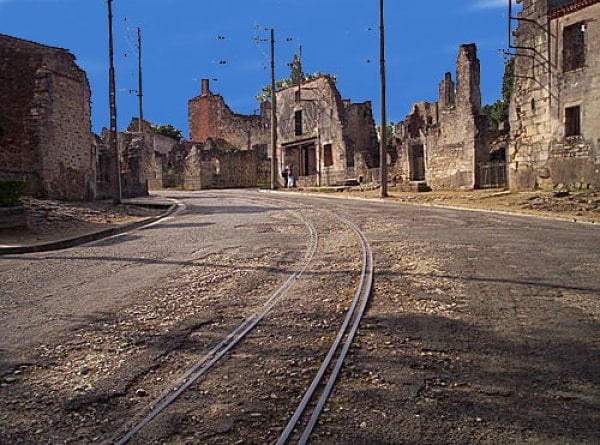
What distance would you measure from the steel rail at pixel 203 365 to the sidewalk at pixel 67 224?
6763 mm

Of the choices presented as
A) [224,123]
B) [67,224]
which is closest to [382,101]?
[67,224]

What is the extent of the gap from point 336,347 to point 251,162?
4349 centimetres

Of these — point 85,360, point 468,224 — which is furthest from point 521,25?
point 85,360

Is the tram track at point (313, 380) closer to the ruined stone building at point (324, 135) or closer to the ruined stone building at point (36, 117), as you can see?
the ruined stone building at point (36, 117)

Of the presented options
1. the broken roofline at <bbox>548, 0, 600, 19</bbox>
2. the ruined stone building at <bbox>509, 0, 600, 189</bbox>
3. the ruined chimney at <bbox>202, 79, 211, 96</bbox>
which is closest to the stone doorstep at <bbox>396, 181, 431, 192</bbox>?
the ruined stone building at <bbox>509, 0, 600, 189</bbox>

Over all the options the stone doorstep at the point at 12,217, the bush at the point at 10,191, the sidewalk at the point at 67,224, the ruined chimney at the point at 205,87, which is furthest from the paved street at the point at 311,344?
the ruined chimney at the point at 205,87

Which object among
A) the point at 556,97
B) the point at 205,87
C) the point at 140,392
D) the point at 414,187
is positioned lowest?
the point at 140,392

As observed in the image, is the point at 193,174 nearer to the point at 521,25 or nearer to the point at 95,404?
the point at 521,25

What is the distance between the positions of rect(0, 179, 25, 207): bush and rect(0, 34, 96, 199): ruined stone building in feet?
19.5

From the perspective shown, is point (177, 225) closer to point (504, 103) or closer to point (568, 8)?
point (568, 8)

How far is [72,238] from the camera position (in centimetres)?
1258

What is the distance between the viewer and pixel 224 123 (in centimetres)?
6247

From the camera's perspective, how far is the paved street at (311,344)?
343cm

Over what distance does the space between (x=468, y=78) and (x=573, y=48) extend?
20.7 feet
